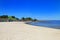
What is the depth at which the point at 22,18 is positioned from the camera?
9238cm
